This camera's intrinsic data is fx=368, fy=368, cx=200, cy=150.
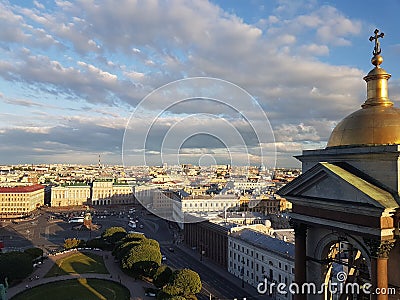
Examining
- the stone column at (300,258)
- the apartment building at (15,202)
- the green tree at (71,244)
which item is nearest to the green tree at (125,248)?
the green tree at (71,244)

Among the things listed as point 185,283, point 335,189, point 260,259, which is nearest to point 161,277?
point 185,283

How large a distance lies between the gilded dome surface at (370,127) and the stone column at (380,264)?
3.15m

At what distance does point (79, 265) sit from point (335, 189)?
2031 inches

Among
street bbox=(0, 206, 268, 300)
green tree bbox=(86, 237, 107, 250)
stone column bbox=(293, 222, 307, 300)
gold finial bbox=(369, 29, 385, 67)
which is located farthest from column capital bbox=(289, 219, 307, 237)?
green tree bbox=(86, 237, 107, 250)

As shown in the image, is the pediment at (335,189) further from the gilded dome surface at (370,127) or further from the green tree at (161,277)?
the green tree at (161,277)

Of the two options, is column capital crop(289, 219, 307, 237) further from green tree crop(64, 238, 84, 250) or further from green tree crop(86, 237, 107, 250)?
green tree crop(64, 238, 84, 250)

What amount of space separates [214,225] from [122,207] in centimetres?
9096

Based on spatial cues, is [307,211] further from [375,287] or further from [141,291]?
[141,291]

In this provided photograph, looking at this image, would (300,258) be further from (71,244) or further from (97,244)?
(71,244)

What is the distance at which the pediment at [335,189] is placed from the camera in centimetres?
1069

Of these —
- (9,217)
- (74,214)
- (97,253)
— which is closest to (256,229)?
(97,253)

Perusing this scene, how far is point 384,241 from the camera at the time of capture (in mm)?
10648

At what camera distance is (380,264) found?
35.5 ft

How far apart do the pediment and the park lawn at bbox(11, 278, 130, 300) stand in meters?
34.8
